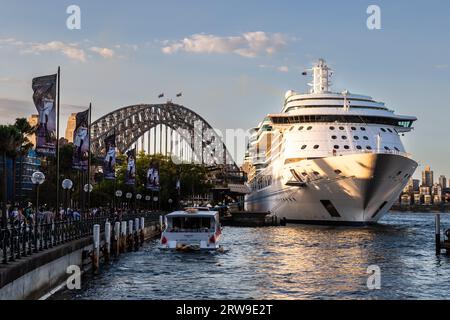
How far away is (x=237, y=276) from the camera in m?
37.4

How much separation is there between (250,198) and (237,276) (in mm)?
103987

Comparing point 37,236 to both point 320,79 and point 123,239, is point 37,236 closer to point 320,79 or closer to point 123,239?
point 123,239

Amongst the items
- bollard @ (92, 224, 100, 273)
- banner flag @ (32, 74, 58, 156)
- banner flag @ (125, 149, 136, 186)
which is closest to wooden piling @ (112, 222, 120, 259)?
bollard @ (92, 224, 100, 273)

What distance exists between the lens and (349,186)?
2970 inches

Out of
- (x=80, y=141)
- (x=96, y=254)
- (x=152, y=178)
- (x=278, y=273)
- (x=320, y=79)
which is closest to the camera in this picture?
(x=96, y=254)

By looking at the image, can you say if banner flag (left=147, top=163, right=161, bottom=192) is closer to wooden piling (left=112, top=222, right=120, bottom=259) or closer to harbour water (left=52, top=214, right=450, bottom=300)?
harbour water (left=52, top=214, right=450, bottom=300)

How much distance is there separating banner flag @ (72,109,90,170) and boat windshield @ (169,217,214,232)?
1099 cm

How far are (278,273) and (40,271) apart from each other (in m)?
15.8

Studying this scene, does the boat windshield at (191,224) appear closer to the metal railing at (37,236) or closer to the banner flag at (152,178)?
the metal railing at (37,236)

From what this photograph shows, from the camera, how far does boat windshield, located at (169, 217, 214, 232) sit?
5128cm

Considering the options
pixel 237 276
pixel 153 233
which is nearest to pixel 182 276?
pixel 237 276

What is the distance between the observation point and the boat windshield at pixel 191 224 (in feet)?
168

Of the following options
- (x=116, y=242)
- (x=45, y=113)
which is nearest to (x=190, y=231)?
(x=116, y=242)
